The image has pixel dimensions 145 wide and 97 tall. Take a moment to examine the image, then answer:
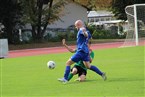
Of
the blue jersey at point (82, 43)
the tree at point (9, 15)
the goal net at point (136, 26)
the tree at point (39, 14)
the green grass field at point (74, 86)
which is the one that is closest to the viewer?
the green grass field at point (74, 86)

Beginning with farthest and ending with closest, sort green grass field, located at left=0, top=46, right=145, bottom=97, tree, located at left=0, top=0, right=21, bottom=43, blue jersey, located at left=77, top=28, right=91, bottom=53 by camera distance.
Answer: tree, located at left=0, top=0, right=21, bottom=43 → blue jersey, located at left=77, top=28, right=91, bottom=53 → green grass field, located at left=0, top=46, right=145, bottom=97

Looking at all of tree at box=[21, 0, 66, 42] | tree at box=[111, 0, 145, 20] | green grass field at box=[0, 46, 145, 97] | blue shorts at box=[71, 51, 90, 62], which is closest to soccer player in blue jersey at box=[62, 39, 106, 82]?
green grass field at box=[0, 46, 145, 97]

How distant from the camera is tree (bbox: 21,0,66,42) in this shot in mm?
52094

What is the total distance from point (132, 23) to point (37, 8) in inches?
792

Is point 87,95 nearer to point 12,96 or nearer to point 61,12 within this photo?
point 12,96

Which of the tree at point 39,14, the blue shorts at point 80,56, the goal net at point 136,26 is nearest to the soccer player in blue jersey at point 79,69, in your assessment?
the blue shorts at point 80,56

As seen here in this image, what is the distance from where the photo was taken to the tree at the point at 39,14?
5209 cm

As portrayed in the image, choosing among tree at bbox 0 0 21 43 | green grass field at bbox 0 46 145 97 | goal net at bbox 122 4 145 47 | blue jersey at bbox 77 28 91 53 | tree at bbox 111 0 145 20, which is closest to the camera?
green grass field at bbox 0 46 145 97

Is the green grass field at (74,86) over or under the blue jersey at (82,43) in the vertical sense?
under

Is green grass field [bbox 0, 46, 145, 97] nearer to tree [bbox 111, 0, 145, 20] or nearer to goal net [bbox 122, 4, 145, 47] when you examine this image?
goal net [bbox 122, 4, 145, 47]

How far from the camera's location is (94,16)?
117 meters

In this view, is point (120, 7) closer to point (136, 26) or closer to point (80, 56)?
point (136, 26)

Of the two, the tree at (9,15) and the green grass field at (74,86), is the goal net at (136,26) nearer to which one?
→ the tree at (9,15)

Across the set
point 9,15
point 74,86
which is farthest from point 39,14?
point 74,86
